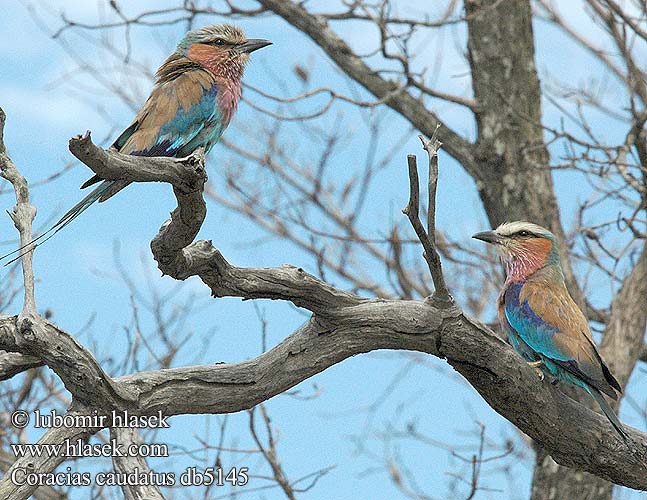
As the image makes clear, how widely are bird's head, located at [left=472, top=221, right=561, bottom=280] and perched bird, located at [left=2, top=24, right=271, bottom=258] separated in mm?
1504

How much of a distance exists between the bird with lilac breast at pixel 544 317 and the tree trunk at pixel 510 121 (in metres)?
1.59

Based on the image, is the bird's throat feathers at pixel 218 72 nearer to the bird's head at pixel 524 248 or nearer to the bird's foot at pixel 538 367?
the bird's head at pixel 524 248

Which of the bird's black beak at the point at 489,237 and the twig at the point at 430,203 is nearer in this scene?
the twig at the point at 430,203

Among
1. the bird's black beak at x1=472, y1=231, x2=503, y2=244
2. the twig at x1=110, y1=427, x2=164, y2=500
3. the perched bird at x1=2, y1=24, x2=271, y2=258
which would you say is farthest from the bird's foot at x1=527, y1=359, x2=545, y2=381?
the perched bird at x1=2, y1=24, x2=271, y2=258

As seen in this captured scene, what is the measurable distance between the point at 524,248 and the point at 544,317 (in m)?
0.62

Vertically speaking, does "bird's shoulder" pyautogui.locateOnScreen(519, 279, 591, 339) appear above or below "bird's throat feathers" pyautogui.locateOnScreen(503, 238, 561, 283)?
below

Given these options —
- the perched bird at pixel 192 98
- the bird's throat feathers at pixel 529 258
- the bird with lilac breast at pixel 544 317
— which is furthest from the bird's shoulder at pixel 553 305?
the perched bird at pixel 192 98

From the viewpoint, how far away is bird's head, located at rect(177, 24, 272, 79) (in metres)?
5.28

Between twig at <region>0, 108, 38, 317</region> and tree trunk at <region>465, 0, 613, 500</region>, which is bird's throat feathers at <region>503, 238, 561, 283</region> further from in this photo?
twig at <region>0, 108, 38, 317</region>

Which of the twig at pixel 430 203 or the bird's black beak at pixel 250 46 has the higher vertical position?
the bird's black beak at pixel 250 46

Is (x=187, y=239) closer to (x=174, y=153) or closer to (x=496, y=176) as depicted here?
(x=174, y=153)

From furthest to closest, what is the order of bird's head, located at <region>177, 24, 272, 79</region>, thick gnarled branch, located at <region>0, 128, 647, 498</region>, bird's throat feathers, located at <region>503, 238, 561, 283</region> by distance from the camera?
bird's head, located at <region>177, 24, 272, 79</region> → bird's throat feathers, located at <region>503, 238, 561, 283</region> → thick gnarled branch, located at <region>0, 128, 647, 498</region>

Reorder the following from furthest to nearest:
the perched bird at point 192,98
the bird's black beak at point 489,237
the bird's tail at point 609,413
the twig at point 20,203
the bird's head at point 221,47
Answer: the bird's head at point 221,47 → the bird's black beak at point 489,237 → the perched bird at point 192,98 → the bird's tail at point 609,413 → the twig at point 20,203

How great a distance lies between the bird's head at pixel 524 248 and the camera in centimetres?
498
